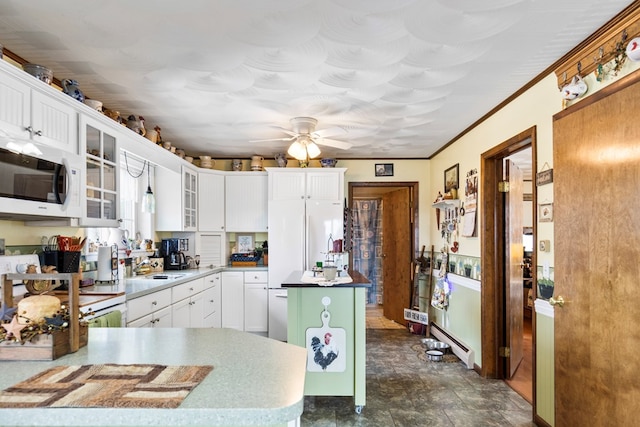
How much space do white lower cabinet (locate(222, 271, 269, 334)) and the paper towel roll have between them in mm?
1874

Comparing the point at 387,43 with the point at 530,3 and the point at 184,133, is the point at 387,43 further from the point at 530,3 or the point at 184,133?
the point at 184,133

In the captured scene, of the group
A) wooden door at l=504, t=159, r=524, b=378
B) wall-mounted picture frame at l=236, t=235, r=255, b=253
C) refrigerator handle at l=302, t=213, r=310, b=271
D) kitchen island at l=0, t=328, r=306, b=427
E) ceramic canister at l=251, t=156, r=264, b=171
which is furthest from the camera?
wall-mounted picture frame at l=236, t=235, r=255, b=253

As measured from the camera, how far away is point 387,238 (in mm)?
6555

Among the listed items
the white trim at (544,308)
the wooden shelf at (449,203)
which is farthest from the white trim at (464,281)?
the white trim at (544,308)

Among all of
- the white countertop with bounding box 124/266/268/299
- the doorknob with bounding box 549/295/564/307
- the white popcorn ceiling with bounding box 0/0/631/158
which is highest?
the white popcorn ceiling with bounding box 0/0/631/158

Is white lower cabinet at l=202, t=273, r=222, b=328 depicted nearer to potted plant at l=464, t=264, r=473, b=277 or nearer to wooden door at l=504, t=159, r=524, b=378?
potted plant at l=464, t=264, r=473, b=277

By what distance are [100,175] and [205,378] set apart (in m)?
2.30

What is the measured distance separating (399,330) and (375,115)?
124 inches

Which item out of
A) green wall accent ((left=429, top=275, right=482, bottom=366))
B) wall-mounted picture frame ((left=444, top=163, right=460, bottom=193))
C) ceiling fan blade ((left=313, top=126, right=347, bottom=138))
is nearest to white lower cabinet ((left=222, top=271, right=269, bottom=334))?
ceiling fan blade ((left=313, top=126, right=347, bottom=138))

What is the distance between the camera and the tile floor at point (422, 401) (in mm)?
2744

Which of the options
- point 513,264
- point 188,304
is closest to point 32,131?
point 188,304

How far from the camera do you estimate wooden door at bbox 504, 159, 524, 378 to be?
3531 mm

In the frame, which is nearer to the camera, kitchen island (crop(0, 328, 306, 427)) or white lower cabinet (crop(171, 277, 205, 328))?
kitchen island (crop(0, 328, 306, 427))

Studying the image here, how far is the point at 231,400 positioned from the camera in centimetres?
91
